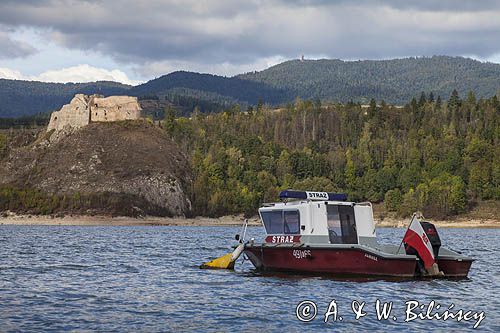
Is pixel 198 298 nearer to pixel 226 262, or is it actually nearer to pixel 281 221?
pixel 281 221

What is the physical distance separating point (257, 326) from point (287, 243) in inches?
680

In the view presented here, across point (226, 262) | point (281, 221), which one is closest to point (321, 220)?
point (281, 221)

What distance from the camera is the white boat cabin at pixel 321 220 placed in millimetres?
48125

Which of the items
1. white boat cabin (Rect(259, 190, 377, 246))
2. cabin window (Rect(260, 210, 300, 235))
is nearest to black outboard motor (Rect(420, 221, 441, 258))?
white boat cabin (Rect(259, 190, 377, 246))

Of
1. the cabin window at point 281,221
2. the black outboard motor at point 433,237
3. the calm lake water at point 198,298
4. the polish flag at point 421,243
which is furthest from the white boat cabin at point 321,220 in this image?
the black outboard motor at point 433,237

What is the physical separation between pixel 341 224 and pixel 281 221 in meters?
3.81

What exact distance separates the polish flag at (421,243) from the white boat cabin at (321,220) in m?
Answer: 3.59

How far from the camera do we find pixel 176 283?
45875 millimetres

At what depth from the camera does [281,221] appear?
5006 cm

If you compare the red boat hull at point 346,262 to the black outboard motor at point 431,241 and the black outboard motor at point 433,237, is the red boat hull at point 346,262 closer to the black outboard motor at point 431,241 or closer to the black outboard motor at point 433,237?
the black outboard motor at point 431,241

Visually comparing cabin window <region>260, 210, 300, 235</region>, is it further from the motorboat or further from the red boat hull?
the red boat hull

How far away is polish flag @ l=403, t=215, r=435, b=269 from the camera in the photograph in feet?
151

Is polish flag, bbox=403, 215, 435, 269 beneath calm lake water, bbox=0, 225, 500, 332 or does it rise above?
above

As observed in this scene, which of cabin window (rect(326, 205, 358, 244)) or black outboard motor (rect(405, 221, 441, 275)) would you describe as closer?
black outboard motor (rect(405, 221, 441, 275))
